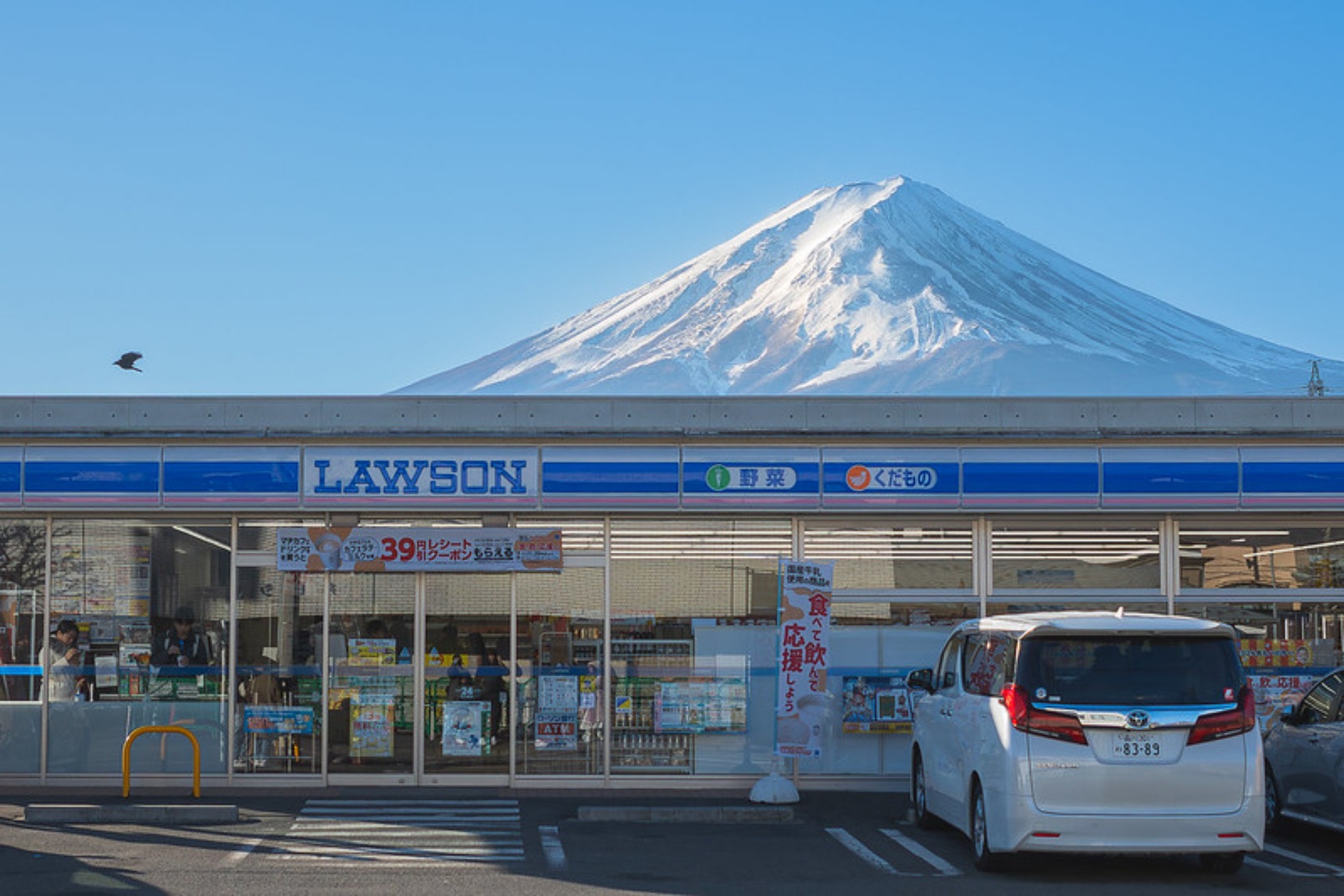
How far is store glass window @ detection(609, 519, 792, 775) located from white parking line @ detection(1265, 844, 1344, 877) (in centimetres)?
477

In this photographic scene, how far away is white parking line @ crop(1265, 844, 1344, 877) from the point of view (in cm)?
1029

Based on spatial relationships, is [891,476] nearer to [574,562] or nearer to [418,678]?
[574,562]

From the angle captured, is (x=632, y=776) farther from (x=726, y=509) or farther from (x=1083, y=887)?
(x=1083, y=887)

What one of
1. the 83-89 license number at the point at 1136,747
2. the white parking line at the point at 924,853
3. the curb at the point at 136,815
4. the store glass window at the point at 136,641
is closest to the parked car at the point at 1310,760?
the 83-89 license number at the point at 1136,747

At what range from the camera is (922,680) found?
1177cm

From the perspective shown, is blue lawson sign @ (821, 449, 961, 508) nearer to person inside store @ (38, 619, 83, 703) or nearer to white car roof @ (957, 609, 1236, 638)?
white car roof @ (957, 609, 1236, 638)

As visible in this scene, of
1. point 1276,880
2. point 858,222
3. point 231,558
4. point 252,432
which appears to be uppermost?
point 858,222

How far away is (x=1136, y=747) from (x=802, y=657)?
190 inches

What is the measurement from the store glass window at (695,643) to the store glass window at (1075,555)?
196 centimetres

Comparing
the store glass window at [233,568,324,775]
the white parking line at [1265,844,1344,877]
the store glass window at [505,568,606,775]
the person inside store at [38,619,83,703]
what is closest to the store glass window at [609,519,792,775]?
the store glass window at [505,568,606,775]

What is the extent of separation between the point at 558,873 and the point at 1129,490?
689cm

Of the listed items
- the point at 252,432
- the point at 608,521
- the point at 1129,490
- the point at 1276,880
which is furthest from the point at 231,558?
the point at 1276,880

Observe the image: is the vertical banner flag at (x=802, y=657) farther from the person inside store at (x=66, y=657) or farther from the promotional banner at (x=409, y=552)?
the person inside store at (x=66, y=657)

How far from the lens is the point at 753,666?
14875 mm
